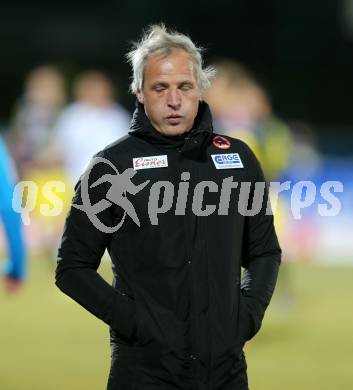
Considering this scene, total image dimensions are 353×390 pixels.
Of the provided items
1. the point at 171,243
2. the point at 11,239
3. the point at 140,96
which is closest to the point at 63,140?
the point at 11,239

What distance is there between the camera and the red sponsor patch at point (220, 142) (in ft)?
15.4

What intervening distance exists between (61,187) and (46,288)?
6.78 ft

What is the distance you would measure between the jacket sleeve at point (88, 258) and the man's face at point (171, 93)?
1.07 ft

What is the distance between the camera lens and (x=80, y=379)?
27.6 ft

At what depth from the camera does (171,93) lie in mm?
4613

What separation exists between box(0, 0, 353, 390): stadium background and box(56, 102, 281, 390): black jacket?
3798 mm

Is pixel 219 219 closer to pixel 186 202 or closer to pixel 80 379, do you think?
pixel 186 202

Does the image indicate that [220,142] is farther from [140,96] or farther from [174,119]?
[140,96]

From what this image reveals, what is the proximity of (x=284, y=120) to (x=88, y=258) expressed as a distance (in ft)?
59.2

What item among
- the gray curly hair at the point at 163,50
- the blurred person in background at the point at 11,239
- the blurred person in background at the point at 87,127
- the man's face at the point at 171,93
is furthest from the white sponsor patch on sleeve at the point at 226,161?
the blurred person in background at the point at 87,127

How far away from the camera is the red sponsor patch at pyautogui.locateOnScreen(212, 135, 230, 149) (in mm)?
4691

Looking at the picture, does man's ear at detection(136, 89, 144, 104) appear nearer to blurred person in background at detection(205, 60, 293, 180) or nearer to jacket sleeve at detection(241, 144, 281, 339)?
jacket sleeve at detection(241, 144, 281, 339)

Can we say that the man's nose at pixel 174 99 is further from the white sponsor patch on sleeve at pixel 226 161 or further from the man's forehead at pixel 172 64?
the white sponsor patch on sleeve at pixel 226 161

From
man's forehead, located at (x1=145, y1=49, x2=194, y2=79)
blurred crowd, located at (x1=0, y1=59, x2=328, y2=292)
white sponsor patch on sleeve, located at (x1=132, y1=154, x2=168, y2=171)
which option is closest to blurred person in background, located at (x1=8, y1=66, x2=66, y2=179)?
blurred crowd, located at (x1=0, y1=59, x2=328, y2=292)
